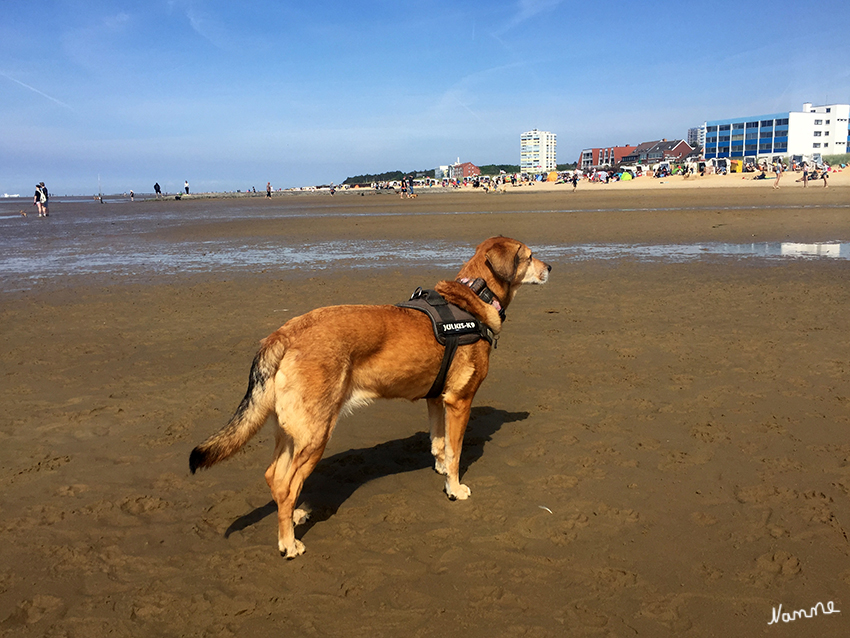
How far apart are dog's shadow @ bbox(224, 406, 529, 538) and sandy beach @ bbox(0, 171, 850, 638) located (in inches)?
1.0

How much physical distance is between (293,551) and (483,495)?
1.56m

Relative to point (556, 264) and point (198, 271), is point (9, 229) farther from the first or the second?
point (556, 264)

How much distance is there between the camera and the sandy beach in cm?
330

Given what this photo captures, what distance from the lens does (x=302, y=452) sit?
3785 millimetres

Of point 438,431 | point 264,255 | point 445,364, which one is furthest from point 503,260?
point 264,255

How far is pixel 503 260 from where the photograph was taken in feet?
16.5

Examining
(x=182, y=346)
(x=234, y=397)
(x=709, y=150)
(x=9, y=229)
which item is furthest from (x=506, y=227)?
(x=709, y=150)

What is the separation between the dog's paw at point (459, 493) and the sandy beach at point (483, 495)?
15 centimetres

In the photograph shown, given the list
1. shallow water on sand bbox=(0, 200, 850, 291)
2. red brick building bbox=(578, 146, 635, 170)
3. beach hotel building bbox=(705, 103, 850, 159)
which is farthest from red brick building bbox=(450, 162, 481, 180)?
shallow water on sand bbox=(0, 200, 850, 291)

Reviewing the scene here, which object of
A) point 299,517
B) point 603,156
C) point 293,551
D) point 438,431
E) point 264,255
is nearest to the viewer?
point 293,551

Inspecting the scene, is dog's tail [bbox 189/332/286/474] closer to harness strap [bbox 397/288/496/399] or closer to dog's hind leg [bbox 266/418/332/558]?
dog's hind leg [bbox 266/418/332/558]

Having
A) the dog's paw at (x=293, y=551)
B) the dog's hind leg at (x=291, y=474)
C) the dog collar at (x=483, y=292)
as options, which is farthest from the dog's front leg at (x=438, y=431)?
the dog's paw at (x=293, y=551)

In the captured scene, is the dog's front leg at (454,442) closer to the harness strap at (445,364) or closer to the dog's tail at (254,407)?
the harness strap at (445,364)

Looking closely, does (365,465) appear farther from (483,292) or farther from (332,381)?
(483,292)
